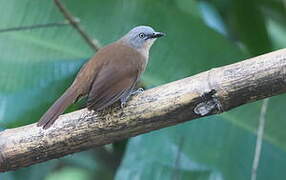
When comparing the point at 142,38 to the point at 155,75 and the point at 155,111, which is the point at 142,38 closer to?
the point at 155,75

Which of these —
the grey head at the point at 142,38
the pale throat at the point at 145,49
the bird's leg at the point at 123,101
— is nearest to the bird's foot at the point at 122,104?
the bird's leg at the point at 123,101

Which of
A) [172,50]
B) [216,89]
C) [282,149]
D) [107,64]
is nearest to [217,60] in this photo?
[172,50]

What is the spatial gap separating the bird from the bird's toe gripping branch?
0.31m

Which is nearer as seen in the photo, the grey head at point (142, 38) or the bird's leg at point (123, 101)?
the bird's leg at point (123, 101)

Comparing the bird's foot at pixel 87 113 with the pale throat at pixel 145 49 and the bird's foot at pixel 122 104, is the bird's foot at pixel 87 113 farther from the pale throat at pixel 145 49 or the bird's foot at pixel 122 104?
the pale throat at pixel 145 49

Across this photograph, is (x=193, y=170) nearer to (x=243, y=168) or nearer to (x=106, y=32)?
(x=243, y=168)

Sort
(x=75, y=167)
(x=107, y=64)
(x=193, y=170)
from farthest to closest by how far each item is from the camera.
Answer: (x=75, y=167)
(x=193, y=170)
(x=107, y=64)

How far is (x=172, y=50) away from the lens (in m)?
3.43

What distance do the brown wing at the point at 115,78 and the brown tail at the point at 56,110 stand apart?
0.10 metres

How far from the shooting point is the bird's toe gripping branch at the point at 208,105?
2.19 m

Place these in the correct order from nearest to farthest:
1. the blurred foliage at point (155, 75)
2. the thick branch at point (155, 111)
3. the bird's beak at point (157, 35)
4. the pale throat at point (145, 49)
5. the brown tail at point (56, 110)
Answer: the thick branch at point (155, 111), the brown tail at point (56, 110), the pale throat at point (145, 49), the bird's beak at point (157, 35), the blurred foliage at point (155, 75)

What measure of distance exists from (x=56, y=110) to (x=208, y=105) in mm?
566

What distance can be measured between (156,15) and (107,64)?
1019mm

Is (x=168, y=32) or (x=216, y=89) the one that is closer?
(x=216, y=89)
